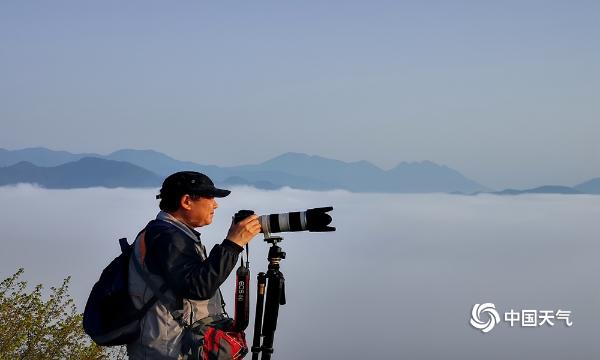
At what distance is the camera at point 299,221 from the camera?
8180 mm

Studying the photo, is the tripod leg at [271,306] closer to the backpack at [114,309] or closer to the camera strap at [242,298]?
the camera strap at [242,298]

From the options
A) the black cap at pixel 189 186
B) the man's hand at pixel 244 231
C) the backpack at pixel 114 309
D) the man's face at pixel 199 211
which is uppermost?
the black cap at pixel 189 186

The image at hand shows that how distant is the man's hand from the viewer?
758 cm

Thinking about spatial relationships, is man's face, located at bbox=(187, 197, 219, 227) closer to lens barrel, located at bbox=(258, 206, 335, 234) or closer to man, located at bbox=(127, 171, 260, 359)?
man, located at bbox=(127, 171, 260, 359)

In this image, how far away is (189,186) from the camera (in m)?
7.89

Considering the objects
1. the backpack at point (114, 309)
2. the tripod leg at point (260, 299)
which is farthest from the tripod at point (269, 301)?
the backpack at point (114, 309)

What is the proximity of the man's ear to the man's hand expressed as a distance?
0.40 metres

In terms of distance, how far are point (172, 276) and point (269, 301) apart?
119 centimetres

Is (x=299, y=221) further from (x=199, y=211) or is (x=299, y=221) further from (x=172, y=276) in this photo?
(x=172, y=276)

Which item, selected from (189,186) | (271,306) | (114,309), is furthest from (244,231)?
(114,309)

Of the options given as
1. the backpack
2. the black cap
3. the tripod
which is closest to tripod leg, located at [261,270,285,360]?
the tripod

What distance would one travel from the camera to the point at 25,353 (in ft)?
79.6

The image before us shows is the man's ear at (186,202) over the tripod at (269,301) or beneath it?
over

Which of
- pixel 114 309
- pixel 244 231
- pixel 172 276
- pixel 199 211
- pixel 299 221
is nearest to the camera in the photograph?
pixel 172 276
